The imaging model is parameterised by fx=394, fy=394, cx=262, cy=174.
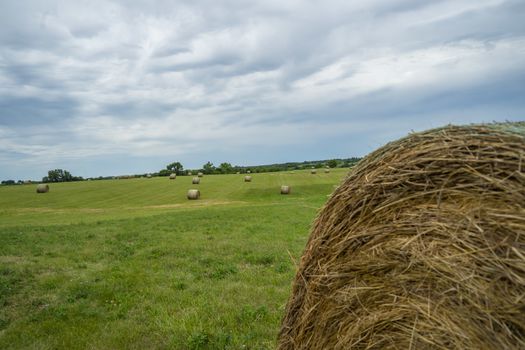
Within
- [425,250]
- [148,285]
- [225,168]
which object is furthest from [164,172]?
[425,250]

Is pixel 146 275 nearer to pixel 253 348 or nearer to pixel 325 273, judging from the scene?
pixel 253 348

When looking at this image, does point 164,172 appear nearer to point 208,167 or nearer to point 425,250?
point 208,167

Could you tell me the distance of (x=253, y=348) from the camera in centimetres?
532

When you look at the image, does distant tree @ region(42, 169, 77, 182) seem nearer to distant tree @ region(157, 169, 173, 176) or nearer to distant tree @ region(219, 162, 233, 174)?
distant tree @ region(157, 169, 173, 176)

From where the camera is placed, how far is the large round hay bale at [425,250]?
2537 millimetres

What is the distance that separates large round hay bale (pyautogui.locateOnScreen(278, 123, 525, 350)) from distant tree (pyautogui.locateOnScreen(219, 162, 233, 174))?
272 feet

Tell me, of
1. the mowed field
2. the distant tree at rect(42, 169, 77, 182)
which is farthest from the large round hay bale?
the distant tree at rect(42, 169, 77, 182)

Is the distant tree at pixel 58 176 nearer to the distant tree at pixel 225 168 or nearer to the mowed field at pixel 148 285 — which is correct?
the distant tree at pixel 225 168

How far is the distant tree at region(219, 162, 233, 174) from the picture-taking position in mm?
88050

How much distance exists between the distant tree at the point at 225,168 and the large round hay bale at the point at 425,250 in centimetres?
8287

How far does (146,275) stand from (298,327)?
Answer: 5903 mm

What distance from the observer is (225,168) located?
93375mm

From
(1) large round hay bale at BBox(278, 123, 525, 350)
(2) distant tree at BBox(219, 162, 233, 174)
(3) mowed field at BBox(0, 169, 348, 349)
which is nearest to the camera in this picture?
(1) large round hay bale at BBox(278, 123, 525, 350)

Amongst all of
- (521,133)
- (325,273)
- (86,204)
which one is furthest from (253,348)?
(86,204)
